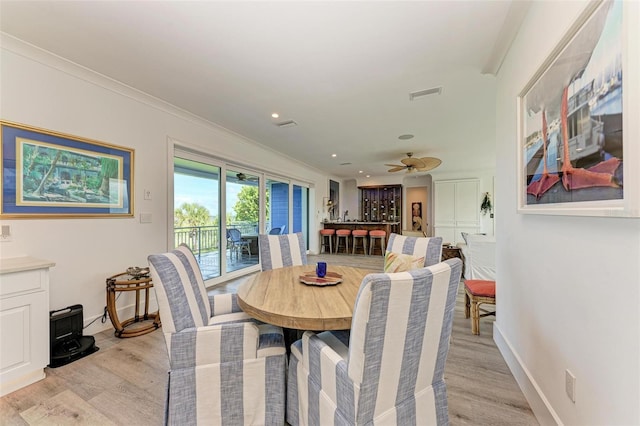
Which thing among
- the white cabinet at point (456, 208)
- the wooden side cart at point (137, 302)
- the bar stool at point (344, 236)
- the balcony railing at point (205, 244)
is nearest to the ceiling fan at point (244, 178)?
the balcony railing at point (205, 244)

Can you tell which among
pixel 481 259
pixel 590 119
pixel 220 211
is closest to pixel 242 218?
pixel 220 211

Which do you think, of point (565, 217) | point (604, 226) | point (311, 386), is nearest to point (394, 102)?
point (565, 217)

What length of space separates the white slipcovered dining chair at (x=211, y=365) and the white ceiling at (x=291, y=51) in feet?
5.55

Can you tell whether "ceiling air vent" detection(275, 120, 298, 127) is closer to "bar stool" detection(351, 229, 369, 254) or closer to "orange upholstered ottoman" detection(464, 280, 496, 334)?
"orange upholstered ottoman" detection(464, 280, 496, 334)

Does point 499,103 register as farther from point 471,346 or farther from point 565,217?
point 471,346

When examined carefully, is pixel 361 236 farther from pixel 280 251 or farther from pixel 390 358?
pixel 390 358

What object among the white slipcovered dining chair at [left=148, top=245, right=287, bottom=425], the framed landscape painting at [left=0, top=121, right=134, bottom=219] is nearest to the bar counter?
the framed landscape painting at [left=0, top=121, right=134, bottom=219]

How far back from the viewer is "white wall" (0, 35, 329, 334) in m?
2.15

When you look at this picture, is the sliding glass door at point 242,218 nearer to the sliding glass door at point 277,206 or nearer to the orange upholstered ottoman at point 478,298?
the sliding glass door at point 277,206

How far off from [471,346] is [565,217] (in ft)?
5.38

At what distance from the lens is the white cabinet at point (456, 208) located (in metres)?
8.09

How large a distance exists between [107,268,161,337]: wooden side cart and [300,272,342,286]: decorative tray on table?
60.6 inches

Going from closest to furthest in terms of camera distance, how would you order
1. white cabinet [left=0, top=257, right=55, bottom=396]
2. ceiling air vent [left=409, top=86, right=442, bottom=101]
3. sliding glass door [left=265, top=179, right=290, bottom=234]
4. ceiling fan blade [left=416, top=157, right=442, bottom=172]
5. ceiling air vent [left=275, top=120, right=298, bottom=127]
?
white cabinet [left=0, top=257, right=55, bottom=396]
ceiling air vent [left=409, top=86, right=442, bottom=101]
ceiling air vent [left=275, top=120, right=298, bottom=127]
ceiling fan blade [left=416, top=157, right=442, bottom=172]
sliding glass door [left=265, top=179, right=290, bottom=234]

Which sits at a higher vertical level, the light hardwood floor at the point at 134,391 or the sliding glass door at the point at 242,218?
the sliding glass door at the point at 242,218
